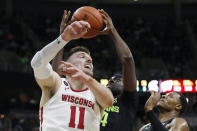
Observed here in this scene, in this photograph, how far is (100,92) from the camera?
2.67m

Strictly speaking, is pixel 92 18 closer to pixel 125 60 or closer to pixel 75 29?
pixel 125 60

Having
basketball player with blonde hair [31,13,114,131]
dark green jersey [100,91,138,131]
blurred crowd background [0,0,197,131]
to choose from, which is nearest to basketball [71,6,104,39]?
basketball player with blonde hair [31,13,114,131]

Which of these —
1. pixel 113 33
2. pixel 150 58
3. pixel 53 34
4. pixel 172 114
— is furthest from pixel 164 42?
pixel 113 33

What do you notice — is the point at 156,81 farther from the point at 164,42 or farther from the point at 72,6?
the point at 72,6

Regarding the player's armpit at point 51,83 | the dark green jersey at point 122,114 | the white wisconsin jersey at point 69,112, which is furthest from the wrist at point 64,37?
the dark green jersey at point 122,114

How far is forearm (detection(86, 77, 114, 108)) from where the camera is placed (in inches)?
103

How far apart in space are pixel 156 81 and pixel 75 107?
9.95m

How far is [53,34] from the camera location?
707 inches

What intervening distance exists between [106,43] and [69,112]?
15.3m

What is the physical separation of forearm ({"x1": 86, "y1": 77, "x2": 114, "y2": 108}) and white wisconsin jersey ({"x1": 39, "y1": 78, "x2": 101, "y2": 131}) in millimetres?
159

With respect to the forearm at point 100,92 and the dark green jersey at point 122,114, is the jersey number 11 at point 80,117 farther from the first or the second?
the dark green jersey at point 122,114

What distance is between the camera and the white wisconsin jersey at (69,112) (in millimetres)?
2795

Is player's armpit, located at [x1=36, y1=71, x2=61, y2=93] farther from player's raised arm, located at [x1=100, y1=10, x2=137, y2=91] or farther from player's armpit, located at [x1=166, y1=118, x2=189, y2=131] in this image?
player's armpit, located at [x1=166, y1=118, x2=189, y2=131]

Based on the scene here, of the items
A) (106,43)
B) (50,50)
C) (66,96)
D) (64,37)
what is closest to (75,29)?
(64,37)
